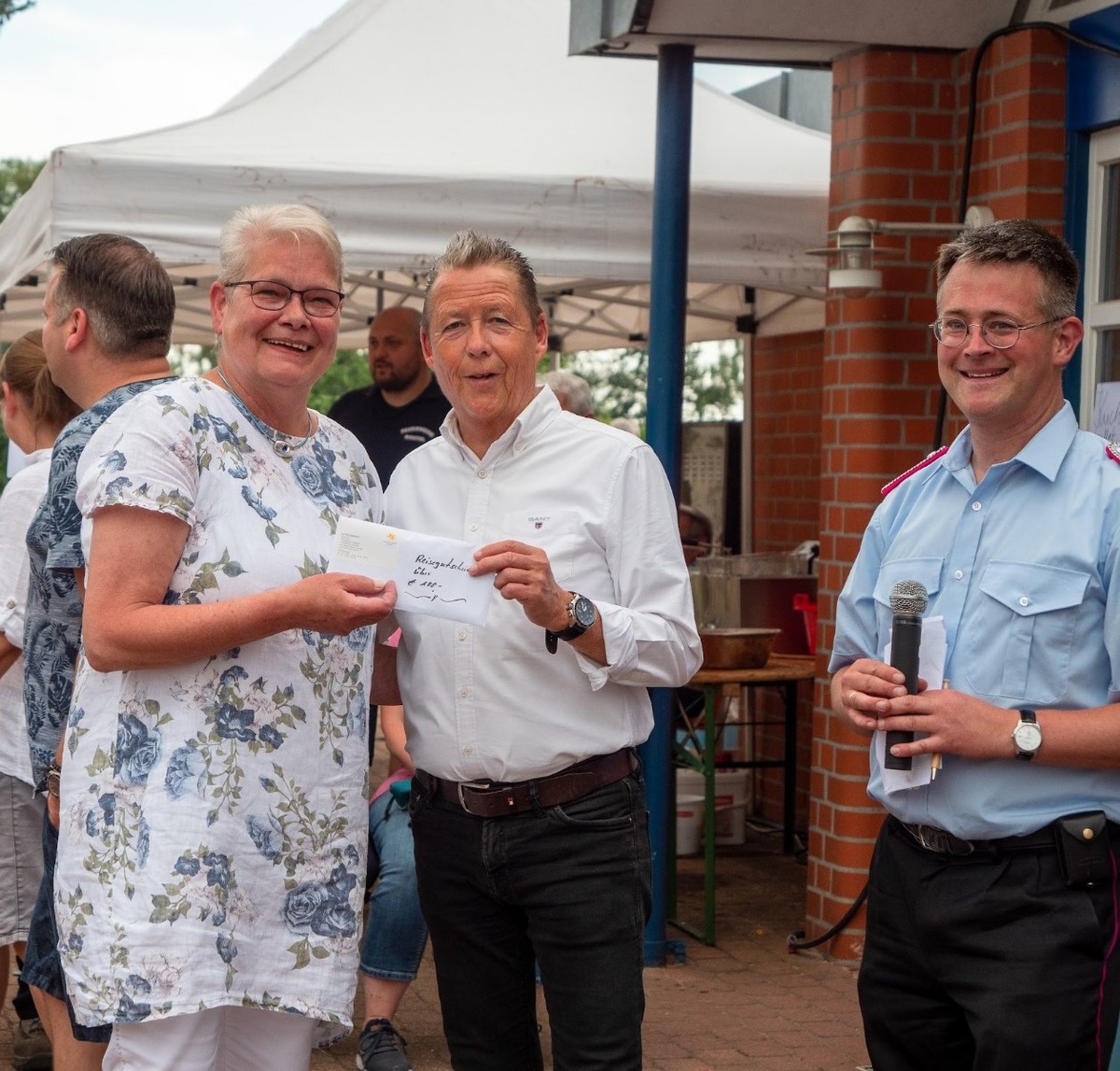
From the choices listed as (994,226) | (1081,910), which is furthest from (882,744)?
(994,226)

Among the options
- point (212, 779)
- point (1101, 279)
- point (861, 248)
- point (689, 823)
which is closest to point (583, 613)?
point (212, 779)

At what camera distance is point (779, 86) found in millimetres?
8555

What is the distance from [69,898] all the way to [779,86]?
689cm

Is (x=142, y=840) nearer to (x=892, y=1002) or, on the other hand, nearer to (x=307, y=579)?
(x=307, y=579)

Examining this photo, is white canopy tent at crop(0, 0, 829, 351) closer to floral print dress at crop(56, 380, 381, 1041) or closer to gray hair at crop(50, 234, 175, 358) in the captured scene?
gray hair at crop(50, 234, 175, 358)

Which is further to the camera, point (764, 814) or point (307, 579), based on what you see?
point (764, 814)

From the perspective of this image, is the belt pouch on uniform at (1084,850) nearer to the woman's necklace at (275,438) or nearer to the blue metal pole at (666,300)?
the woman's necklace at (275,438)

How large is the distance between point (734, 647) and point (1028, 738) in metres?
3.77

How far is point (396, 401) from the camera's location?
23.9ft

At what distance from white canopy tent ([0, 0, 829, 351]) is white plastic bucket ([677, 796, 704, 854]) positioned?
104 inches

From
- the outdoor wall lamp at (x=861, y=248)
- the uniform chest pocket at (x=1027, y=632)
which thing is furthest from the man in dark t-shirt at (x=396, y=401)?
the uniform chest pocket at (x=1027, y=632)

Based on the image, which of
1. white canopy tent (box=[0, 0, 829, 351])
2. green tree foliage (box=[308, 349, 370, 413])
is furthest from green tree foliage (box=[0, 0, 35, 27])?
green tree foliage (box=[308, 349, 370, 413])

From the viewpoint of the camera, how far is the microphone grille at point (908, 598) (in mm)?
2678

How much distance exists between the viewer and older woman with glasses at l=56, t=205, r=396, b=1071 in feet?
8.63
